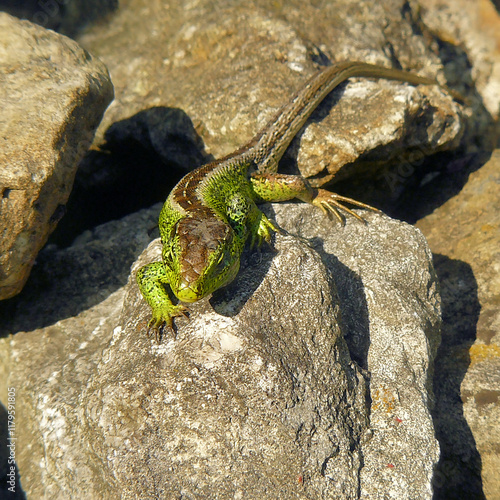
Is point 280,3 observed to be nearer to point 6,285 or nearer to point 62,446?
point 6,285

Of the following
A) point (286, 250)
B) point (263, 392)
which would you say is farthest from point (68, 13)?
point (263, 392)

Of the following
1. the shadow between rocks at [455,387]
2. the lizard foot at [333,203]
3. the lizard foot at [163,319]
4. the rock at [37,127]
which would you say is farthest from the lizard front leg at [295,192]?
the lizard foot at [163,319]

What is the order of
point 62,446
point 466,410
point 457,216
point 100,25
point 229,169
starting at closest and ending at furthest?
point 62,446, point 466,410, point 229,169, point 457,216, point 100,25

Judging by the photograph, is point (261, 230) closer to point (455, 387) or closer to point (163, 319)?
point (163, 319)

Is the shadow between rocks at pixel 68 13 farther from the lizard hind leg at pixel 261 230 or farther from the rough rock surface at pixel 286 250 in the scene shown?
the lizard hind leg at pixel 261 230

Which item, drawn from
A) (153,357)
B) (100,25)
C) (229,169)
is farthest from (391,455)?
(100,25)

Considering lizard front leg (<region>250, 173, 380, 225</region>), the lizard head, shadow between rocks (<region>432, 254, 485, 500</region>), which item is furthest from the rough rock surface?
lizard front leg (<region>250, 173, 380, 225</region>)
